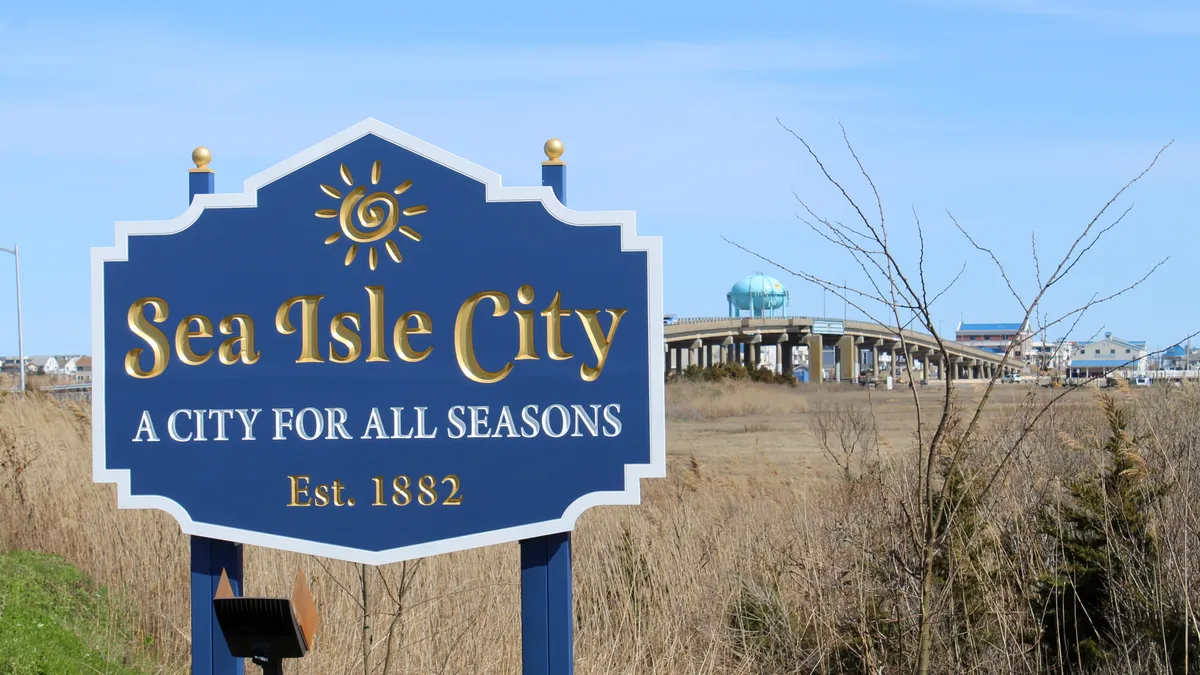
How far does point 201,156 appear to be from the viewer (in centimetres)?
455

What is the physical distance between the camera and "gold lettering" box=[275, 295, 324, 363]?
4.38 metres

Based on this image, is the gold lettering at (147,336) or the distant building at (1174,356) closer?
the gold lettering at (147,336)

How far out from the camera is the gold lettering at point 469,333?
4316 millimetres

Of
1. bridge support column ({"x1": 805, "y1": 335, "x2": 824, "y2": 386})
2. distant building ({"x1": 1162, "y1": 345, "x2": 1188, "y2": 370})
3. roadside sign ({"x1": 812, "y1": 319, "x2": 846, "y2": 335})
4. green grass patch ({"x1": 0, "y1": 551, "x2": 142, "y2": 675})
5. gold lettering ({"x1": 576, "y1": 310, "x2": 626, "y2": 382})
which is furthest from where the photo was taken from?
roadside sign ({"x1": 812, "y1": 319, "x2": 846, "y2": 335})

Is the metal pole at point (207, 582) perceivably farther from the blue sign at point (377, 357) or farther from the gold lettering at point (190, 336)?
the gold lettering at point (190, 336)

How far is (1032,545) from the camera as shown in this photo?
677 cm

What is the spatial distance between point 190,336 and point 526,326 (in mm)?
1317

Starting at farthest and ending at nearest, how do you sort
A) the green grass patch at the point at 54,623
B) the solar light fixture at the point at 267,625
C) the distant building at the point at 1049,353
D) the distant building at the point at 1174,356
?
the distant building at the point at 1174,356 → the green grass patch at the point at 54,623 → the distant building at the point at 1049,353 → the solar light fixture at the point at 267,625

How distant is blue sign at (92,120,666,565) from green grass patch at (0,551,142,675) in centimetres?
197

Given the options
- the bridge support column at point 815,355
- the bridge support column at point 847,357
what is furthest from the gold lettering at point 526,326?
the bridge support column at point 847,357

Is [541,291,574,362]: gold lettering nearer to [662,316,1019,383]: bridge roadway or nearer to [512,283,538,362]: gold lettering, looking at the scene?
[512,283,538,362]: gold lettering

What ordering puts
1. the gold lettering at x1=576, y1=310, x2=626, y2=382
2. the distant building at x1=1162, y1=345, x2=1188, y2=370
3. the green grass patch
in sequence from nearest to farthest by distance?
1. the gold lettering at x1=576, y1=310, x2=626, y2=382
2. the green grass patch
3. the distant building at x1=1162, y1=345, x2=1188, y2=370

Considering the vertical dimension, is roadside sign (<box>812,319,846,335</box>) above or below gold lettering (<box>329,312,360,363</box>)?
above

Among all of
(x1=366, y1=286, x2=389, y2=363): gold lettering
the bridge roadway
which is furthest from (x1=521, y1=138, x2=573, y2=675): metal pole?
the bridge roadway
